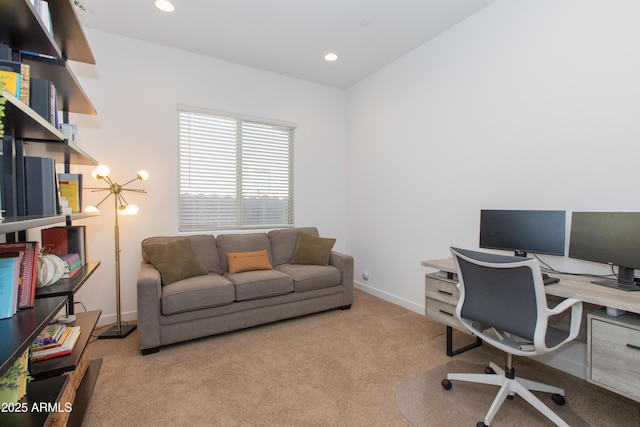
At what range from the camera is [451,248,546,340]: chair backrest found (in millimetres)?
1540

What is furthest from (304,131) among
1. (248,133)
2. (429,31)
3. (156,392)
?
(156,392)

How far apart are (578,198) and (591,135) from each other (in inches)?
17.5

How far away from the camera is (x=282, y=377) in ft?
7.11

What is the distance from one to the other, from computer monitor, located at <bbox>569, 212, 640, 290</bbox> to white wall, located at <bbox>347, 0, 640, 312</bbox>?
231 millimetres

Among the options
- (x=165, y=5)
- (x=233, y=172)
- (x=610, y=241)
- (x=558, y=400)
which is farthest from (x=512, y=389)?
(x=165, y=5)

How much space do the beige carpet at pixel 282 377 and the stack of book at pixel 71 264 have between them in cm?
85

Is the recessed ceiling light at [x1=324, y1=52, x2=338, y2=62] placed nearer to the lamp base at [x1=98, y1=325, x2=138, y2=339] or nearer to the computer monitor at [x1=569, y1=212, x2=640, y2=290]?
the computer monitor at [x1=569, y1=212, x2=640, y2=290]

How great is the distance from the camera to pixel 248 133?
3910 mm

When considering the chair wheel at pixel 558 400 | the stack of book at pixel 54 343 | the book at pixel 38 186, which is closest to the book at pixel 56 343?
the stack of book at pixel 54 343

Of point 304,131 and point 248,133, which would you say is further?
point 304,131

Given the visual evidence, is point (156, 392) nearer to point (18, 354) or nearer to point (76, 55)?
point (18, 354)

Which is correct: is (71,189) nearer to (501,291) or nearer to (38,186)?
(38,186)

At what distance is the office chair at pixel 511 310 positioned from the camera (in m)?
1.53

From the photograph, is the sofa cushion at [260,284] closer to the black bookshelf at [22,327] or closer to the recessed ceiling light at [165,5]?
the black bookshelf at [22,327]
